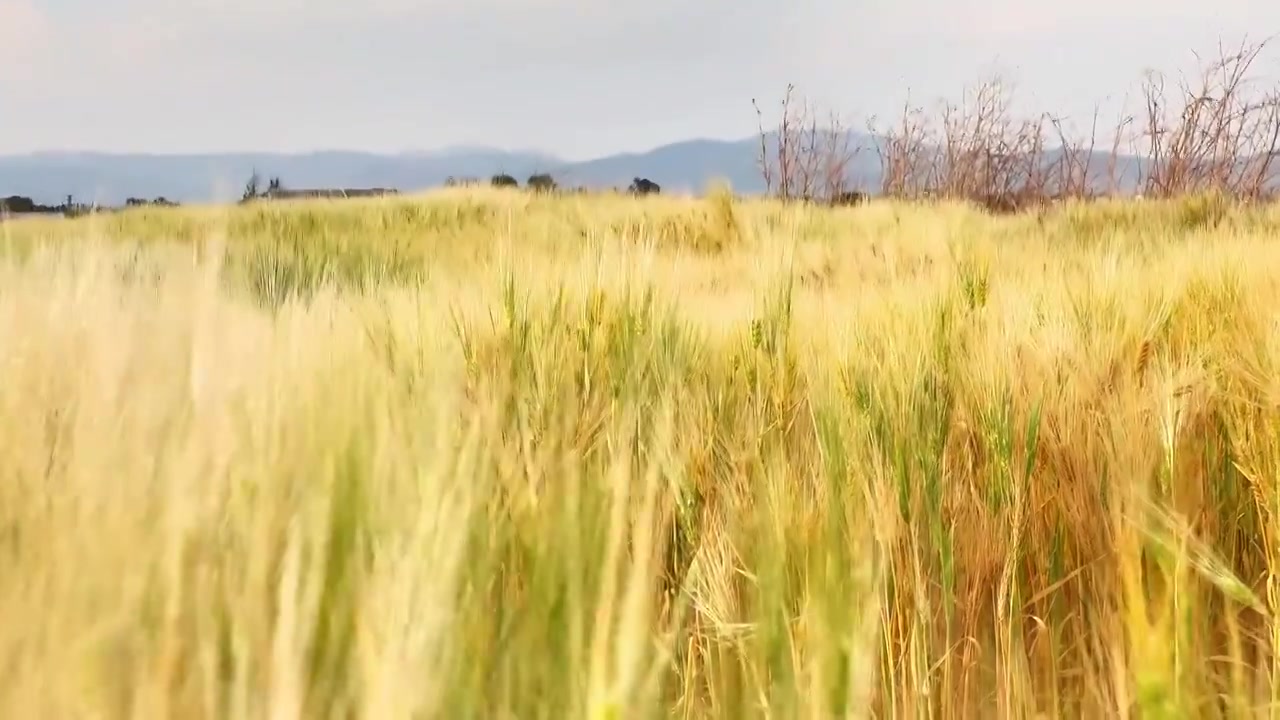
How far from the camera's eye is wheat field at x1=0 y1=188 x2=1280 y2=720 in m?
0.64

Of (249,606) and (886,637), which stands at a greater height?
(249,606)

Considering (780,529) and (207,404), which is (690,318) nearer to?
(780,529)

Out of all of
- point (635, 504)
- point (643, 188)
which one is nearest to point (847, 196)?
point (643, 188)

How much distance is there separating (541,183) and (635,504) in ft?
27.6

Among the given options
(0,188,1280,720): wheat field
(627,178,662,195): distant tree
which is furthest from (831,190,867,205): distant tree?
(0,188,1280,720): wheat field

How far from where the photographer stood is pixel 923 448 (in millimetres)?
1021

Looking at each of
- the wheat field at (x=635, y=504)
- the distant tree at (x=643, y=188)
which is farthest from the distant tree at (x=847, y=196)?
the wheat field at (x=635, y=504)

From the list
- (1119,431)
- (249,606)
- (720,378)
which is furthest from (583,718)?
(720,378)

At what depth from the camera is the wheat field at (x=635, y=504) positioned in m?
0.64

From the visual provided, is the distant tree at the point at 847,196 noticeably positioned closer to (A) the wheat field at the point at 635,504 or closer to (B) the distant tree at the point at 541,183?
(B) the distant tree at the point at 541,183

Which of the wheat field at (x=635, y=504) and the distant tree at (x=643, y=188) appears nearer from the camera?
the wheat field at (x=635, y=504)

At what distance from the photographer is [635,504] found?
994mm

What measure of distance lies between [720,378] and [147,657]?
864 millimetres

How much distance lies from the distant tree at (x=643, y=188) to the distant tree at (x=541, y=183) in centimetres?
71
